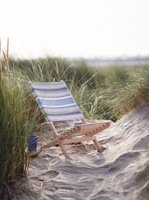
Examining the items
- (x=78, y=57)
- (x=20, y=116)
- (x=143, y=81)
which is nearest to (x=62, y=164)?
(x=20, y=116)

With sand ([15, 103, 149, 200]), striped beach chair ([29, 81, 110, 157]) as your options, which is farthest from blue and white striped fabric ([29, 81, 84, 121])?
sand ([15, 103, 149, 200])

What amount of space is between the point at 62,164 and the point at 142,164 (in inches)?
47.3

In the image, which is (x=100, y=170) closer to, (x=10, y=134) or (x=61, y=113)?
(x=61, y=113)

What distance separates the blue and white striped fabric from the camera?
6.14 metres

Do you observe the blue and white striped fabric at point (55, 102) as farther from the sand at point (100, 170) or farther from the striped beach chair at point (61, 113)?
the sand at point (100, 170)

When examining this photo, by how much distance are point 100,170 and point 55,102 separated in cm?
170

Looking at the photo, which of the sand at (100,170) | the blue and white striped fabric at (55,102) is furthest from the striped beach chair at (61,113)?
the sand at (100,170)

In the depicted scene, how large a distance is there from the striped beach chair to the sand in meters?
0.18

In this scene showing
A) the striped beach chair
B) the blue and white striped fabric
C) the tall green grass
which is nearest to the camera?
the tall green grass

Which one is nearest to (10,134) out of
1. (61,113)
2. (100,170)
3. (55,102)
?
(100,170)

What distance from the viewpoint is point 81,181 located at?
186 inches

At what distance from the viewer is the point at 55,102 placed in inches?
256

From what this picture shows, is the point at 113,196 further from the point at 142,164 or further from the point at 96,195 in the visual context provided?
the point at 142,164

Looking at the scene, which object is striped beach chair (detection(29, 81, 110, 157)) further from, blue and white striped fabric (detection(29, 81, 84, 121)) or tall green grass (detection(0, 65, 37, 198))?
tall green grass (detection(0, 65, 37, 198))
